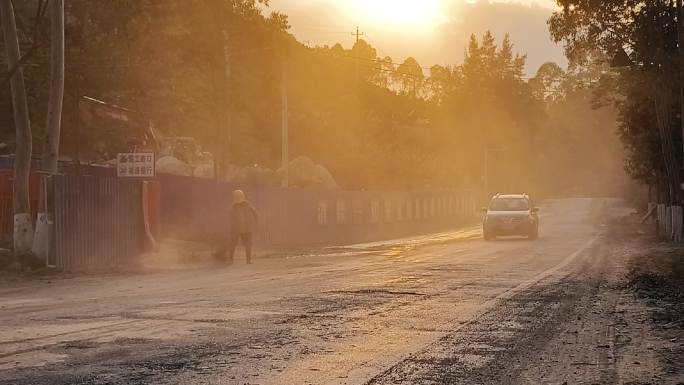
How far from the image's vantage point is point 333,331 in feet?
33.0

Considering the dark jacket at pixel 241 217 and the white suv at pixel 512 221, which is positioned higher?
the dark jacket at pixel 241 217

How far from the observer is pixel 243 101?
129ft

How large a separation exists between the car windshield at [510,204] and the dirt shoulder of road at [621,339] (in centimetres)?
1908

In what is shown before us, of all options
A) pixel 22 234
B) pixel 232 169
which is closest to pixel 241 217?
pixel 22 234

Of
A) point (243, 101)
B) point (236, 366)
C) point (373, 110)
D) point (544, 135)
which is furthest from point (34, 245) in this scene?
point (544, 135)

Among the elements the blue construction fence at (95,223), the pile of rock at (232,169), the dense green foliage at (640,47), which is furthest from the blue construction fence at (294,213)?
the dense green foliage at (640,47)

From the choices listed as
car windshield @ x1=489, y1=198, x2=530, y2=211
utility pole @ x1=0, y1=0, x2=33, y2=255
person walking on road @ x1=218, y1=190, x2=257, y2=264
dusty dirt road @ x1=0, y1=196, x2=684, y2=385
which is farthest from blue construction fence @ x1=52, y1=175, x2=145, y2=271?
car windshield @ x1=489, y1=198, x2=530, y2=211

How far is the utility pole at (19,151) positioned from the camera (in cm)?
2117

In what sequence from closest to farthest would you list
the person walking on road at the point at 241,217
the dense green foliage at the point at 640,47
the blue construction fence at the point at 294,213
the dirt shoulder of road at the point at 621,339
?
the dirt shoulder of road at the point at 621,339
the person walking on road at the point at 241,217
the blue construction fence at the point at 294,213
the dense green foliage at the point at 640,47

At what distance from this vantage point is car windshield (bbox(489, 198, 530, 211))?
3697cm

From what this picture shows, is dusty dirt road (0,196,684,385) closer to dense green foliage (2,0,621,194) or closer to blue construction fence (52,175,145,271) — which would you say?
blue construction fence (52,175,145,271)

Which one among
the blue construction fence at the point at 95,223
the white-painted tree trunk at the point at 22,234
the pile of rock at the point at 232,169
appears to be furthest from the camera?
the pile of rock at the point at 232,169

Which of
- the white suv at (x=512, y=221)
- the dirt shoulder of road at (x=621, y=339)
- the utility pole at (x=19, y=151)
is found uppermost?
the utility pole at (x=19, y=151)

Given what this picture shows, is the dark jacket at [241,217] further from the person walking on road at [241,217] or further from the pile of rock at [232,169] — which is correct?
the pile of rock at [232,169]
